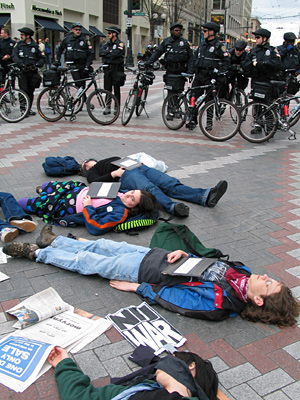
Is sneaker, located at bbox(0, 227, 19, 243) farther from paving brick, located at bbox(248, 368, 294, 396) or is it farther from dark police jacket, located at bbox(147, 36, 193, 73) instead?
dark police jacket, located at bbox(147, 36, 193, 73)

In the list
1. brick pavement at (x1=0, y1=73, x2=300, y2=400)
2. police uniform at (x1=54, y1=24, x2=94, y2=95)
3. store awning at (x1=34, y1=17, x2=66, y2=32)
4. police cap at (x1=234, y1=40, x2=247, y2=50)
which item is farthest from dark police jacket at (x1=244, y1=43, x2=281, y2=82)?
store awning at (x1=34, y1=17, x2=66, y2=32)

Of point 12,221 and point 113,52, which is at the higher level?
point 113,52

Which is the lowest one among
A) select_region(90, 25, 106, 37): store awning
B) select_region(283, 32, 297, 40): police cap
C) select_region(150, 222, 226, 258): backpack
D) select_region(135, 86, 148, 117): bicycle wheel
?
select_region(150, 222, 226, 258): backpack

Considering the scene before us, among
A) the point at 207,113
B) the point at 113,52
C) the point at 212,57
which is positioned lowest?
the point at 207,113

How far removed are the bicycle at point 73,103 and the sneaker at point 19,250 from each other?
6416 mm

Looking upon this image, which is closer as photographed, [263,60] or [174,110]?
[263,60]

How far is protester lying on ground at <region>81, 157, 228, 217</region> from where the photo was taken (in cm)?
481

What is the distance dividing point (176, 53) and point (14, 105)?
398 cm

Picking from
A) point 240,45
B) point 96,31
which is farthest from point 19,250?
point 96,31

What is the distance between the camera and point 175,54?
31.3 feet

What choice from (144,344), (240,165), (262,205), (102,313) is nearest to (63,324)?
(102,313)

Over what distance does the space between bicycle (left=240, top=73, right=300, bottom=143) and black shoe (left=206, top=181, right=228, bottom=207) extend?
12.8ft

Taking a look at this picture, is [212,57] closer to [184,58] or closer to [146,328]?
[184,58]

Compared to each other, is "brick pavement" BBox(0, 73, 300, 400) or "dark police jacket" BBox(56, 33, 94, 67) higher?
"dark police jacket" BBox(56, 33, 94, 67)
